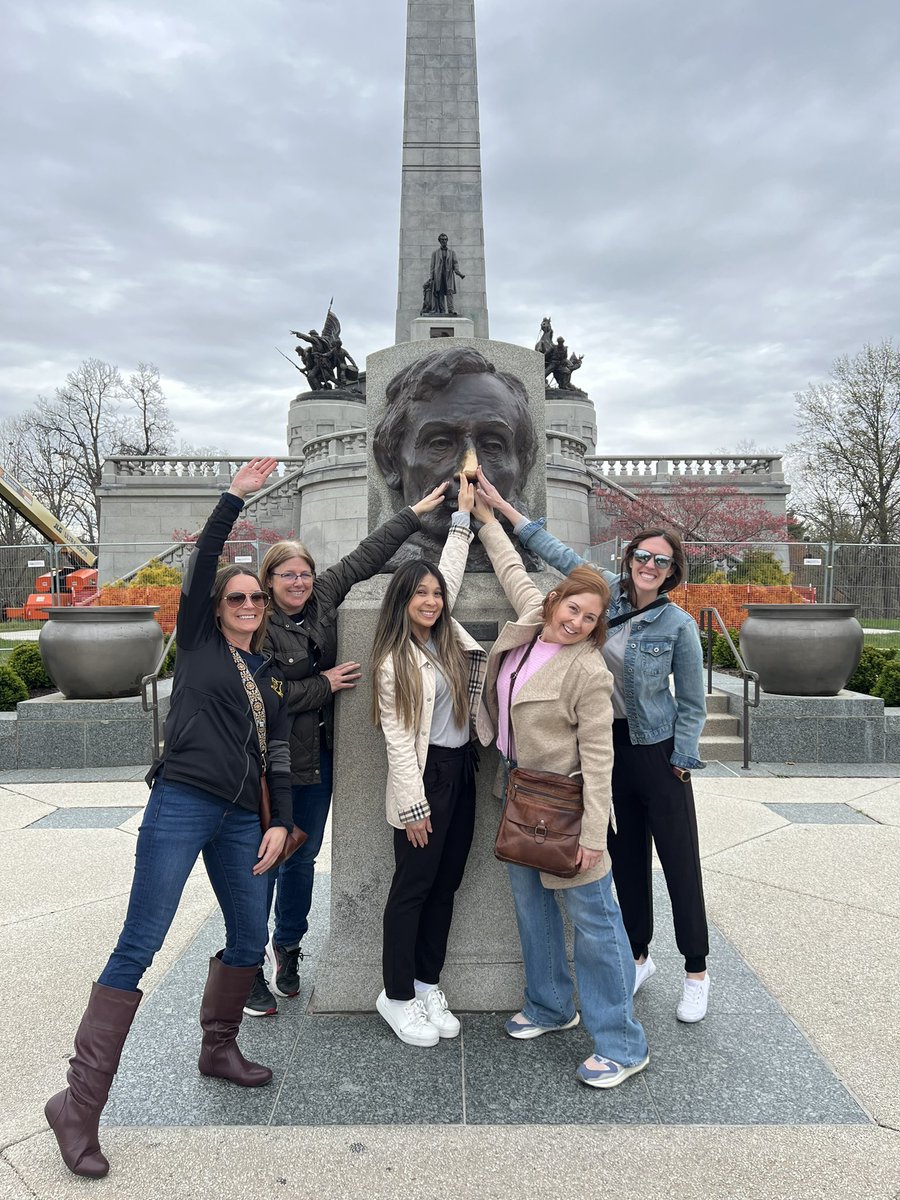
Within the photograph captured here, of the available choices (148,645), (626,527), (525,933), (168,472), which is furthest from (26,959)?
(168,472)

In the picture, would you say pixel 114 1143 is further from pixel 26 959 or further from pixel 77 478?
pixel 77 478

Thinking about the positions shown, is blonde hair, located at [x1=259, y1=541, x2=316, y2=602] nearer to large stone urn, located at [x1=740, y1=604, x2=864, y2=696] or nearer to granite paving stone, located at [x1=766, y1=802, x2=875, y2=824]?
granite paving stone, located at [x1=766, y1=802, x2=875, y2=824]

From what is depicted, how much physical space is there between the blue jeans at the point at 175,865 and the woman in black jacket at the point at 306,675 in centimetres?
24

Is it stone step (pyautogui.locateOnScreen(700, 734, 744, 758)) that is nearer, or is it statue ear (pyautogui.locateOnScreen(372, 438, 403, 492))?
statue ear (pyautogui.locateOnScreen(372, 438, 403, 492))

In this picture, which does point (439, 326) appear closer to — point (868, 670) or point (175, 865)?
point (868, 670)

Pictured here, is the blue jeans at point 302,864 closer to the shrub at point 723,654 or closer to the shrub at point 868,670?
the shrub at point 868,670

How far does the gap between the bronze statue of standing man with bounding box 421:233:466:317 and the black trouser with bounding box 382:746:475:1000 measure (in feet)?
89.8

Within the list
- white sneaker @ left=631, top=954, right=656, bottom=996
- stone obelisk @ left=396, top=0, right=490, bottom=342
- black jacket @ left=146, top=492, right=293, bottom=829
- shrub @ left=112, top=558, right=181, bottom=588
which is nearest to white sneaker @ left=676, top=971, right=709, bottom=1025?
white sneaker @ left=631, top=954, right=656, bottom=996

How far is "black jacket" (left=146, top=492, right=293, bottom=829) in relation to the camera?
2623 mm

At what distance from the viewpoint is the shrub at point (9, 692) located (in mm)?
8766

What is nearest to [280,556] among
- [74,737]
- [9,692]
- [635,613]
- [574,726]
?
[574,726]

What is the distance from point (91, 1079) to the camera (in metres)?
2.47

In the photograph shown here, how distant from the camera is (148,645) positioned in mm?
8336

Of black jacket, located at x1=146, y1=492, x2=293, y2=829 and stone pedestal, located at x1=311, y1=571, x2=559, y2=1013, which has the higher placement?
black jacket, located at x1=146, y1=492, x2=293, y2=829
